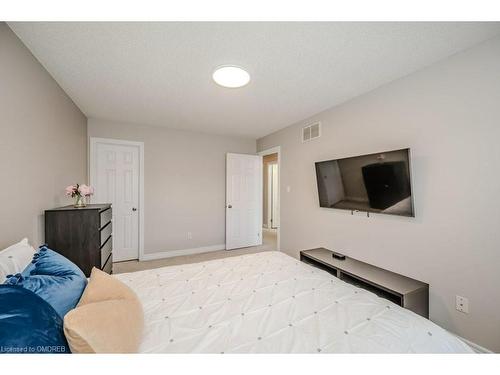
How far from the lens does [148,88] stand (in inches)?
91.3

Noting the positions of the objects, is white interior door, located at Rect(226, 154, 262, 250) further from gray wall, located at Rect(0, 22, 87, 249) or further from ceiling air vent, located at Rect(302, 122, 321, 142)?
gray wall, located at Rect(0, 22, 87, 249)

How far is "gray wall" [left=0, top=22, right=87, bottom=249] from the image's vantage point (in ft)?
4.70

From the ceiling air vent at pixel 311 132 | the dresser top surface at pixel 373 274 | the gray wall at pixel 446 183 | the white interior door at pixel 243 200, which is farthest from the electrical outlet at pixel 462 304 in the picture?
the white interior door at pixel 243 200

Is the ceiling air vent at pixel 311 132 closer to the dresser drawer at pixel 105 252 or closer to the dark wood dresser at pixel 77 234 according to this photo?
the dark wood dresser at pixel 77 234

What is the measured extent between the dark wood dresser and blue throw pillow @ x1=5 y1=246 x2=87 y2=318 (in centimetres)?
101

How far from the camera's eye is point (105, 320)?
812 mm

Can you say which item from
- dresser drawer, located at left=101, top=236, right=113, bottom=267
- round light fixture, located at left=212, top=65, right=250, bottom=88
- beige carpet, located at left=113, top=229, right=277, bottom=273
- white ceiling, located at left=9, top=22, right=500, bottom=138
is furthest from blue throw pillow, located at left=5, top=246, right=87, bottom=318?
beige carpet, located at left=113, top=229, right=277, bottom=273

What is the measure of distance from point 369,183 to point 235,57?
187 centimetres

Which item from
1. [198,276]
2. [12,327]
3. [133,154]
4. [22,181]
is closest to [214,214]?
[133,154]

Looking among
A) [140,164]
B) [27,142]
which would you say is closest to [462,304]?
[27,142]

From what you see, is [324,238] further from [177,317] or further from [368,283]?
[177,317]

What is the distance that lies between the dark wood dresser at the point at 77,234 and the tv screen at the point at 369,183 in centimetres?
276

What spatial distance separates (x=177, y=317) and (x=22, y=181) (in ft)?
5.48

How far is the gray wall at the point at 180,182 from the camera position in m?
3.68
